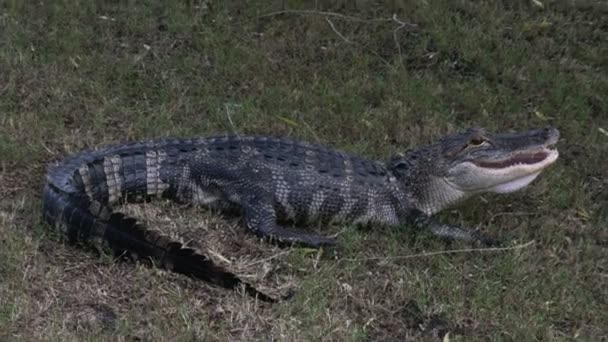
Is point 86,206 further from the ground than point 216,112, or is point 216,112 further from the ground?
Result: point 86,206

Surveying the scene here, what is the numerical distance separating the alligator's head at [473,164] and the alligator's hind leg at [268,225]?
0.74 meters

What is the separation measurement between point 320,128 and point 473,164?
56.4 inches

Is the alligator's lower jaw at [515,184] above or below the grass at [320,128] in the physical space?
above

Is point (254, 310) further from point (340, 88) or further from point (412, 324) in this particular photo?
point (340, 88)

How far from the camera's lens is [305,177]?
185 inches

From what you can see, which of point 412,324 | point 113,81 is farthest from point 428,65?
point 412,324

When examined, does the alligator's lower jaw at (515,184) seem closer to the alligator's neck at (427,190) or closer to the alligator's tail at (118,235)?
the alligator's neck at (427,190)

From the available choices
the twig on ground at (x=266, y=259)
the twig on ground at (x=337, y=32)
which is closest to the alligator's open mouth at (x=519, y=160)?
the twig on ground at (x=266, y=259)

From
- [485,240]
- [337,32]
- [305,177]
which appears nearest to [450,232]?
[485,240]

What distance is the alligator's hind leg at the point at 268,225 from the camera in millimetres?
4344

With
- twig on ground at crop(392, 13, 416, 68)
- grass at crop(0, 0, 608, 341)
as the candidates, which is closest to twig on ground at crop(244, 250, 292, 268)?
grass at crop(0, 0, 608, 341)

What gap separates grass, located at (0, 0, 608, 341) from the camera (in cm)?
371

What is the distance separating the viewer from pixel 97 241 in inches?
155

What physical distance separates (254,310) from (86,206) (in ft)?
3.08
